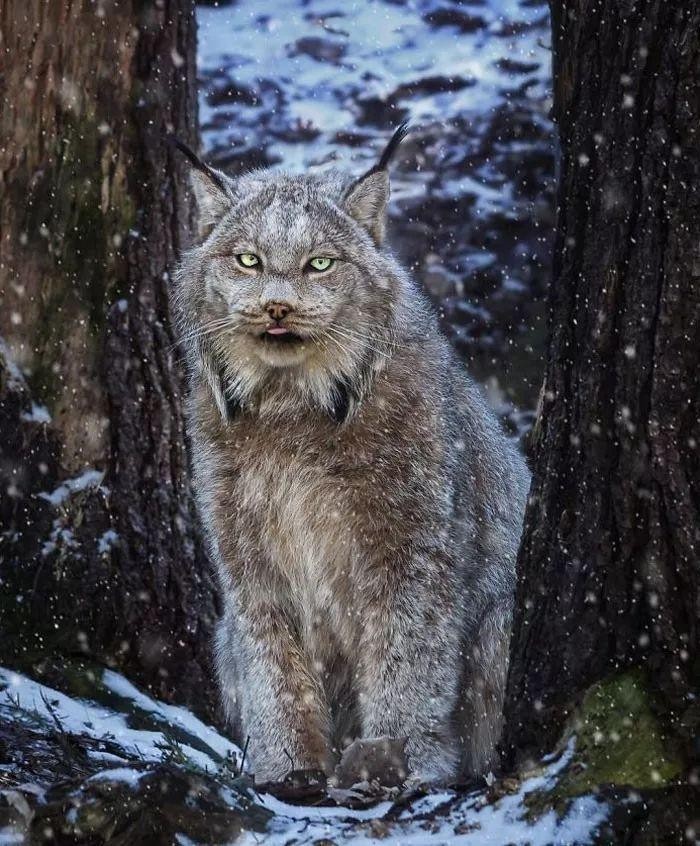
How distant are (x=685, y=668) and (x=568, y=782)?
440mm

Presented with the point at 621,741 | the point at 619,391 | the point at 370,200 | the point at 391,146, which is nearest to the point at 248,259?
the point at 370,200

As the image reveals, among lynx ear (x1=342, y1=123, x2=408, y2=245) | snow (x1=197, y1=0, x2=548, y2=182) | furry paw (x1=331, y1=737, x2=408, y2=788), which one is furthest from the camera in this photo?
snow (x1=197, y1=0, x2=548, y2=182)

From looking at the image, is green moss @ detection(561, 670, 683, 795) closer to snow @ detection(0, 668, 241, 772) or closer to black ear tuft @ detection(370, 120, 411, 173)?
snow @ detection(0, 668, 241, 772)

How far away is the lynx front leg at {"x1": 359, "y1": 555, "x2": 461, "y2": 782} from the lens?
5.34m

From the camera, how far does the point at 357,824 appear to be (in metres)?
3.78

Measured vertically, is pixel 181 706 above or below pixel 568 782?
below

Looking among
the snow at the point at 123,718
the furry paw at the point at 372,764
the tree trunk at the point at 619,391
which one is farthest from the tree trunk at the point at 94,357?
the tree trunk at the point at 619,391

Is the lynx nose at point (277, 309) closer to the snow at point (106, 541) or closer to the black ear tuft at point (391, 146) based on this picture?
the black ear tuft at point (391, 146)

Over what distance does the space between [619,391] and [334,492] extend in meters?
1.84

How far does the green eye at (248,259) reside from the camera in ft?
18.2

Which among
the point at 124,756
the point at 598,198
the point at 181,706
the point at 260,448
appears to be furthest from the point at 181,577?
the point at 598,198

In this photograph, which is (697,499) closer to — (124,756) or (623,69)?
(623,69)

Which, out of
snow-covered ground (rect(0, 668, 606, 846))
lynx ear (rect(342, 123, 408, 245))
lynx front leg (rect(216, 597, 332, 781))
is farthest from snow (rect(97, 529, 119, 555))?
lynx ear (rect(342, 123, 408, 245))

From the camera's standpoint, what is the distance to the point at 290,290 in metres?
5.35
